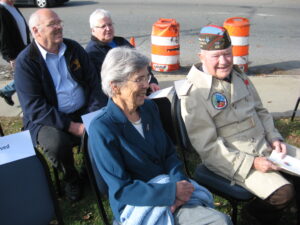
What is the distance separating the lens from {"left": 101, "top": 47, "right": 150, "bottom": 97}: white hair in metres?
2.28

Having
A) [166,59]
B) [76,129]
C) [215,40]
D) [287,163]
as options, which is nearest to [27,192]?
Answer: [76,129]

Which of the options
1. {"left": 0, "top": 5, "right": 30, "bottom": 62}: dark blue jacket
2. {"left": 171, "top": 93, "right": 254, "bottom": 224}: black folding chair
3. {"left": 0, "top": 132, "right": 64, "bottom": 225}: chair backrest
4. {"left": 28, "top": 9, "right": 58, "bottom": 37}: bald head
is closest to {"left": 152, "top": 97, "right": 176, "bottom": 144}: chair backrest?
{"left": 171, "top": 93, "right": 254, "bottom": 224}: black folding chair

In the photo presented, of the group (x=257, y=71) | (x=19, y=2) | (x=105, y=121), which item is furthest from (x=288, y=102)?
(x=19, y=2)

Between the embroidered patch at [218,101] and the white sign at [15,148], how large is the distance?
1372 millimetres

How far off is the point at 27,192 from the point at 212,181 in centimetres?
134

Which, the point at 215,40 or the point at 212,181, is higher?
the point at 215,40

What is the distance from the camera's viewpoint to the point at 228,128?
287 cm

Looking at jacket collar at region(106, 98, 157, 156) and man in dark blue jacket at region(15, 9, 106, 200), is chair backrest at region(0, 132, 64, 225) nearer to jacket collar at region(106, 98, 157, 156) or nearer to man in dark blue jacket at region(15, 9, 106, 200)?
jacket collar at region(106, 98, 157, 156)

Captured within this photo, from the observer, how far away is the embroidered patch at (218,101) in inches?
110

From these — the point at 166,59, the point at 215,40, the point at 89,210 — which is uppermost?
the point at 215,40

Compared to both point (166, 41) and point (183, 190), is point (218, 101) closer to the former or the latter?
point (183, 190)

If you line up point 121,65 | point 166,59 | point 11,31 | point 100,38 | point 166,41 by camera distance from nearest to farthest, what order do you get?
point 121,65 → point 100,38 → point 11,31 → point 166,41 → point 166,59

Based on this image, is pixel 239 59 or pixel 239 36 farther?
pixel 239 59

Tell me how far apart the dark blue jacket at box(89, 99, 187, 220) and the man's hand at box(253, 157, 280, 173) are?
1.97ft
